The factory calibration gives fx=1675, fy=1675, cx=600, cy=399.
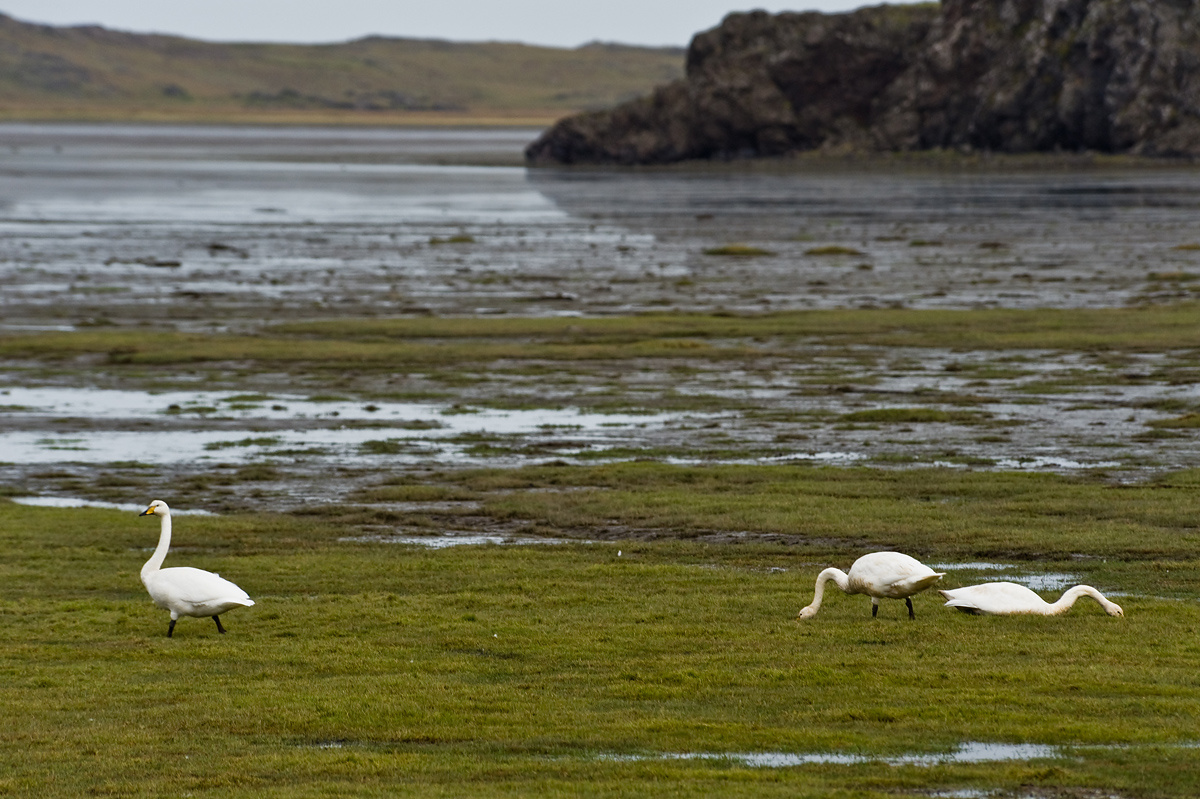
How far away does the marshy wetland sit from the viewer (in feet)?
→ 37.6

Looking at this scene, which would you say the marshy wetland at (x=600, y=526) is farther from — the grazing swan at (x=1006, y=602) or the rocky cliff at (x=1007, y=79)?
the rocky cliff at (x=1007, y=79)

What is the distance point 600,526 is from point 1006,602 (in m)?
7.60

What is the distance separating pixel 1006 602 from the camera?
1496 cm

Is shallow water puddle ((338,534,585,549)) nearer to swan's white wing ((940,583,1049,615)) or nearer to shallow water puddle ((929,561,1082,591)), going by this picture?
shallow water puddle ((929,561,1082,591))

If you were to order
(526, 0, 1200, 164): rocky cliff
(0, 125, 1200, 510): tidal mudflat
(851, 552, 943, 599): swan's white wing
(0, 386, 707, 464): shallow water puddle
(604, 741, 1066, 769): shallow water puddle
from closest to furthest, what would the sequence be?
(604, 741, 1066, 769): shallow water puddle, (851, 552, 943, 599): swan's white wing, (0, 125, 1200, 510): tidal mudflat, (0, 386, 707, 464): shallow water puddle, (526, 0, 1200, 164): rocky cliff

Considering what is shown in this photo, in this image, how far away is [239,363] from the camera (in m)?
A: 38.6

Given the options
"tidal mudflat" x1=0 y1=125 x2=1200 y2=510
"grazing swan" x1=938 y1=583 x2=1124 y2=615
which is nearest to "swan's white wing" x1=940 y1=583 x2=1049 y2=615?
"grazing swan" x1=938 y1=583 x2=1124 y2=615

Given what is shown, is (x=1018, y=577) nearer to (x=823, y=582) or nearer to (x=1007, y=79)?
(x=823, y=582)

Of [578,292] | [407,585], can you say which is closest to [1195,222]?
[578,292]

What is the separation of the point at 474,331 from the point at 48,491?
19.5 m

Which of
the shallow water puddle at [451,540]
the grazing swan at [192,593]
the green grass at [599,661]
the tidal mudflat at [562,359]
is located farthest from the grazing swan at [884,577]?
the tidal mudflat at [562,359]

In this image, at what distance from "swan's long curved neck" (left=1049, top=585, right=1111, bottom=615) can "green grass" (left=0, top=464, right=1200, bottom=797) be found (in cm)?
17

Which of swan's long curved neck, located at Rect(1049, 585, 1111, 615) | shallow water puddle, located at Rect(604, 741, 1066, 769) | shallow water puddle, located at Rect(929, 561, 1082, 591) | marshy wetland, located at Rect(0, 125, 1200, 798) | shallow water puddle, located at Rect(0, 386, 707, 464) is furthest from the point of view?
shallow water puddle, located at Rect(0, 386, 707, 464)

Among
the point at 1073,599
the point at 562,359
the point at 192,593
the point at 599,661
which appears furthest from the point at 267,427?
the point at 1073,599
